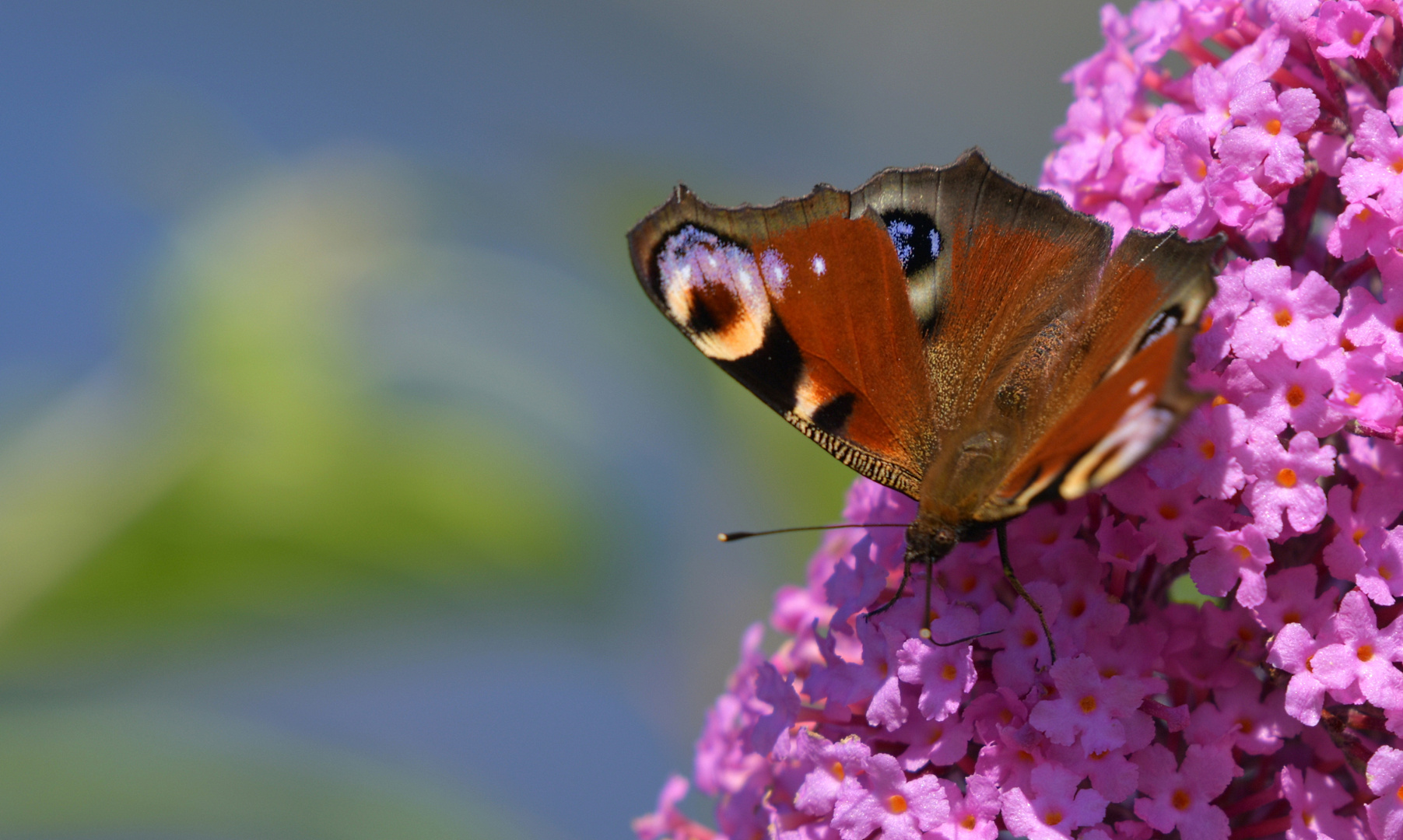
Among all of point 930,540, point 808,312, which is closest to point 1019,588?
point 930,540

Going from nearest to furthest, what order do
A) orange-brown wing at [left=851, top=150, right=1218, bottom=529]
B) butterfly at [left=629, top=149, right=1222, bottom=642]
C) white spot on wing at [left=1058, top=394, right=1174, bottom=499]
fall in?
white spot on wing at [left=1058, top=394, right=1174, bottom=499] < orange-brown wing at [left=851, top=150, right=1218, bottom=529] < butterfly at [left=629, top=149, right=1222, bottom=642]

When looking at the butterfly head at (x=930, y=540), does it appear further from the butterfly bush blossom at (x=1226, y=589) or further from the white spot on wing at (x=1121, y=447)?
the white spot on wing at (x=1121, y=447)

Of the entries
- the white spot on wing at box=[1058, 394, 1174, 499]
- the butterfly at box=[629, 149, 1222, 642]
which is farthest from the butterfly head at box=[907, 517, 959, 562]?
the white spot on wing at box=[1058, 394, 1174, 499]

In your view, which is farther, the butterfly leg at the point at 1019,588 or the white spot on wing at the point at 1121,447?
the butterfly leg at the point at 1019,588

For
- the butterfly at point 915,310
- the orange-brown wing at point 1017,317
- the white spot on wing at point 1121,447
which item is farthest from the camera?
the butterfly at point 915,310

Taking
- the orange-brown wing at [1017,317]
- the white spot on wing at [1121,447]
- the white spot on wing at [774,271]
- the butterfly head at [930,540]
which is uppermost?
the white spot on wing at [774,271]

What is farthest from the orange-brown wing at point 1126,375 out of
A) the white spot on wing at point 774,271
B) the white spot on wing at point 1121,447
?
the white spot on wing at point 774,271

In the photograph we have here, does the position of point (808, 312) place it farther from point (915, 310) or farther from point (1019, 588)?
point (1019, 588)

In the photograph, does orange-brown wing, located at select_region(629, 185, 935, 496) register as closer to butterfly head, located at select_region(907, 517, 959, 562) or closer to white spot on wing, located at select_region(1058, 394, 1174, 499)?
butterfly head, located at select_region(907, 517, 959, 562)
